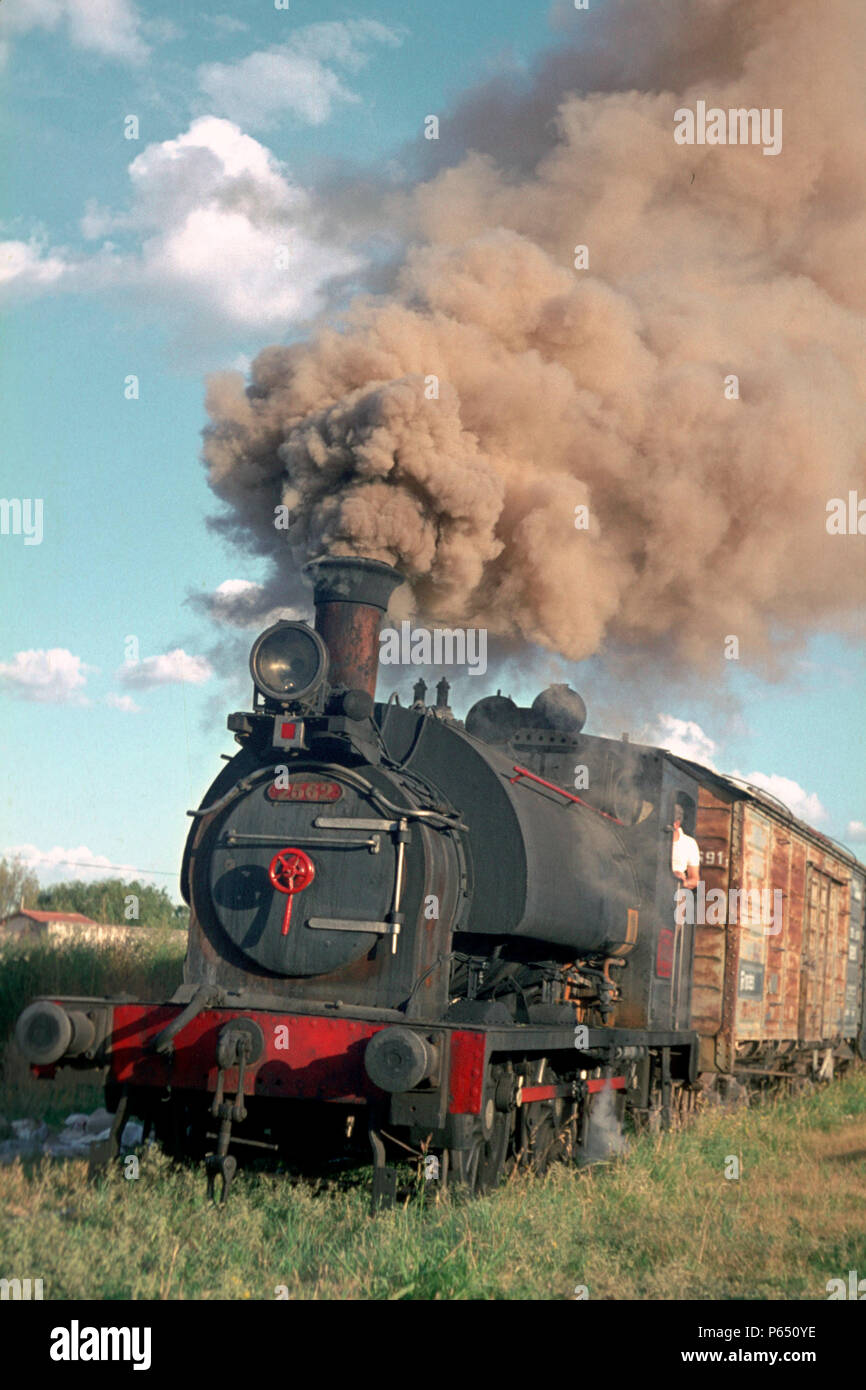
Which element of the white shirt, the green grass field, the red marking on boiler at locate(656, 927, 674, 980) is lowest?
the green grass field

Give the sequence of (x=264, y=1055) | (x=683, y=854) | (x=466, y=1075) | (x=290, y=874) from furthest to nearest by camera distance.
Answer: (x=683, y=854), (x=290, y=874), (x=264, y=1055), (x=466, y=1075)

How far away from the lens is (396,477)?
8.27 metres

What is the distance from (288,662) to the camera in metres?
6.99

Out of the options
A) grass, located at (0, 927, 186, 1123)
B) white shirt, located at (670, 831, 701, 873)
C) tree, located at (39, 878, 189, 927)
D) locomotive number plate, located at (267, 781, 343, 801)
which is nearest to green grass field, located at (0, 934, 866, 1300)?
locomotive number plate, located at (267, 781, 343, 801)

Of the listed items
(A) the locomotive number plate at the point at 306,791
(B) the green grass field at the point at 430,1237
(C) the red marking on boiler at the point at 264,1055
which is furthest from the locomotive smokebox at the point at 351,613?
(B) the green grass field at the point at 430,1237

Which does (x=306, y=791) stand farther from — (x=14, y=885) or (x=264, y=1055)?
(x=14, y=885)

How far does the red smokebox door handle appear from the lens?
6.83 meters

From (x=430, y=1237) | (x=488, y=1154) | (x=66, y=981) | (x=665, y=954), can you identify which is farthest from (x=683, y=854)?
(x=66, y=981)

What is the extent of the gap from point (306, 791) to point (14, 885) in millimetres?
22551

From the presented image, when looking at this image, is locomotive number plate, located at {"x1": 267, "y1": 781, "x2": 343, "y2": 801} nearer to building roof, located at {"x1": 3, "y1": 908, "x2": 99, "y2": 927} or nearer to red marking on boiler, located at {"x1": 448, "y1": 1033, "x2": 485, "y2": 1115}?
red marking on boiler, located at {"x1": 448, "y1": 1033, "x2": 485, "y2": 1115}

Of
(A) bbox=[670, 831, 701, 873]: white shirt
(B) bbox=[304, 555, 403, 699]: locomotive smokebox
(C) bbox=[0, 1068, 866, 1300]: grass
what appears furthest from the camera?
(A) bbox=[670, 831, 701, 873]: white shirt

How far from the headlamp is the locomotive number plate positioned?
0.47m
